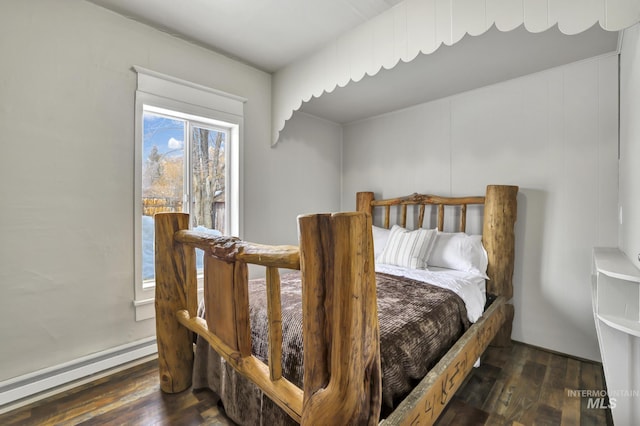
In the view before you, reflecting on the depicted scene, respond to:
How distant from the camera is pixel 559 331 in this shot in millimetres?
2338

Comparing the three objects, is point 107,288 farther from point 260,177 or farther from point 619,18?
point 619,18

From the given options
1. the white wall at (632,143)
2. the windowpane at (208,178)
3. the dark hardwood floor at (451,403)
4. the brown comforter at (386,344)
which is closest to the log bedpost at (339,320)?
the brown comforter at (386,344)

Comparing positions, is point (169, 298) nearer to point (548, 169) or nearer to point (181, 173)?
point (181, 173)

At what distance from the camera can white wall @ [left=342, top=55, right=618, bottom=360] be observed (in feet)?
7.18

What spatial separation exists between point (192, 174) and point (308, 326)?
211 centimetres

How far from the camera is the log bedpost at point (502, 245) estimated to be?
94.9 inches

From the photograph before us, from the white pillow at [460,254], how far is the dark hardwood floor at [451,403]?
0.77 metres

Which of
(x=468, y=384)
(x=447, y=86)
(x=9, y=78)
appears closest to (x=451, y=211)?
(x=447, y=86)

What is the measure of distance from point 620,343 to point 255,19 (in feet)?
9.21

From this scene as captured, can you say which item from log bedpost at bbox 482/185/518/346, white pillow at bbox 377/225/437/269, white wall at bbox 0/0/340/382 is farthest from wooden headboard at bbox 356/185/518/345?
white wall at bbox 0/0/340/382

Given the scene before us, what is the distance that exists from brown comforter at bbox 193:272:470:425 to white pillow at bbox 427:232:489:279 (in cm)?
65

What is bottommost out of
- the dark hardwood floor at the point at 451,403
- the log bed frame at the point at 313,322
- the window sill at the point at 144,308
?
the dark hardwood floor at the point at 451,403

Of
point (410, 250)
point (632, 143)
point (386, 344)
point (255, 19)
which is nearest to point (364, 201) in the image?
point (410, 250)

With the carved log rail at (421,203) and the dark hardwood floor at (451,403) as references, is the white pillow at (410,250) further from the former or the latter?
the dark hardwood floor at (451,403)
